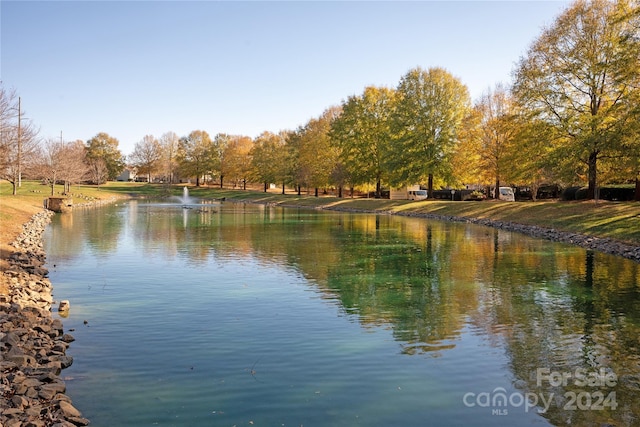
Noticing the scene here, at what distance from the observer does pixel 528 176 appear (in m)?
47.0

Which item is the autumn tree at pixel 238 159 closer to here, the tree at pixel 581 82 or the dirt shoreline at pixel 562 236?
the dirt shoreline at pixel 562 236

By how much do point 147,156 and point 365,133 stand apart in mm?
93354

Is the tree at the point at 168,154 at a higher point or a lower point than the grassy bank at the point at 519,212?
higher

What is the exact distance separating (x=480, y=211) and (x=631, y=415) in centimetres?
4262

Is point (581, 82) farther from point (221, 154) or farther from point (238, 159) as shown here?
point (221, 154)

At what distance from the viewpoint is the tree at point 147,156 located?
150 metres

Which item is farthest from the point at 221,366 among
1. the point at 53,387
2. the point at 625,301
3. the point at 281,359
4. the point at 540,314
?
the point at 625,301

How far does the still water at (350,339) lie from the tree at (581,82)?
1461 cm

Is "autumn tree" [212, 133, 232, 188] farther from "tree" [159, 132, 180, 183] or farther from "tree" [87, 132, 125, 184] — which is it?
"tree" [87, 132, 125, 184]

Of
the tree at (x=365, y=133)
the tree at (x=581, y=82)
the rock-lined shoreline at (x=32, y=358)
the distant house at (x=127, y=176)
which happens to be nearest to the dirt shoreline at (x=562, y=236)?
the tree at (x=581, y=82)

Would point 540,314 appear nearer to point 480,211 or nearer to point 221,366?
point 221,366

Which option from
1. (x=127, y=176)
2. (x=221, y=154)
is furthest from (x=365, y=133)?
(x=127, y=176)

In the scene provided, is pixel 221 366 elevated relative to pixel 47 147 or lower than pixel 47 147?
lower

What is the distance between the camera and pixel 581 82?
136ft
